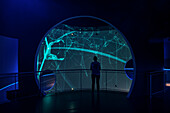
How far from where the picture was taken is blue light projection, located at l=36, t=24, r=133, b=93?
22.2 feet

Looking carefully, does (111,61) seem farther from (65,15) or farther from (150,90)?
(65,15)

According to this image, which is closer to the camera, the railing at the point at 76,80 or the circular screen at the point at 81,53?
the railing at the point at 76,80

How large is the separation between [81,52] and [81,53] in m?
0.05

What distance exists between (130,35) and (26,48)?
11.7 ft

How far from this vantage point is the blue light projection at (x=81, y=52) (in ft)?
22.2

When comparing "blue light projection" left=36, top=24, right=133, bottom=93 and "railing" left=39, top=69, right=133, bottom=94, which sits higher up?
"blue light projection" left=36, top=24, right=133, bottom=93

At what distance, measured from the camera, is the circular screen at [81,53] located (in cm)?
675

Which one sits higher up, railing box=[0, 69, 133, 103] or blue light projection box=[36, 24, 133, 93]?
blue light projection box=[36, 24, 133, 93]

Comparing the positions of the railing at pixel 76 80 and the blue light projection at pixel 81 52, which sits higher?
the blue light projection at pixel 81 52

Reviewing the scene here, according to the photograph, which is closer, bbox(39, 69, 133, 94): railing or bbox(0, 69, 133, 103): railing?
bbox(0, 69, 133, 103): railing

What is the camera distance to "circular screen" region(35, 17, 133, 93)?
6754 millimetres

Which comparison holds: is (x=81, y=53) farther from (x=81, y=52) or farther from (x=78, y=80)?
(x=78, y=80)

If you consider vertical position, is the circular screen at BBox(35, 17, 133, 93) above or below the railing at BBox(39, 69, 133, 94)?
above

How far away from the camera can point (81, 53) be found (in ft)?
23.4
